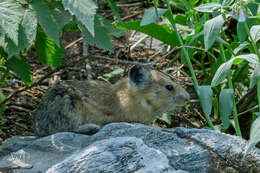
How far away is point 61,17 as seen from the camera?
3832 millimetres

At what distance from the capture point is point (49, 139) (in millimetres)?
4453


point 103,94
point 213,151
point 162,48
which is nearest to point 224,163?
point 213,151

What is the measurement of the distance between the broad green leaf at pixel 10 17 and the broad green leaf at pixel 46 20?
5.3 inches

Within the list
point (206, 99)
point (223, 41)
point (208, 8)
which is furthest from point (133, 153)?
point (223, 41)

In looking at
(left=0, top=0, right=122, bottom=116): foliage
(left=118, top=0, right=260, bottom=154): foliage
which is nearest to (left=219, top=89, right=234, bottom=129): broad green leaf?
(left=118, top=0, right=260, bottom=154): foliage

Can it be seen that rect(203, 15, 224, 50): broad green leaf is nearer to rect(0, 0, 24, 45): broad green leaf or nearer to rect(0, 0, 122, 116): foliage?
rect(0, 0, 122, 116): foliage

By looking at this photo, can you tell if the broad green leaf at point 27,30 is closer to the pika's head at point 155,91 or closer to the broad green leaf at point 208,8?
the broad green leaf at point 208,8

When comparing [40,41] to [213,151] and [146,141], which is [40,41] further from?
[213,151]

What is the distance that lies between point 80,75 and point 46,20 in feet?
13.2

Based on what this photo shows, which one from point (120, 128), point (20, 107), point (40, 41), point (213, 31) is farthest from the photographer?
point (20, 107)

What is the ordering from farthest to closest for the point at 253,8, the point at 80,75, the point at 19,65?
the point at 80,75, the point at 19,65, the point at 253,8

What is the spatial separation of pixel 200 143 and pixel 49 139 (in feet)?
5.23

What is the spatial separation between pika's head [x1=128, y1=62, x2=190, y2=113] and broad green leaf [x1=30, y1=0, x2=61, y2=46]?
2.45 meters

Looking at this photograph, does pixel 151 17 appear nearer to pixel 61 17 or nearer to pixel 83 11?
pixel 61 17
